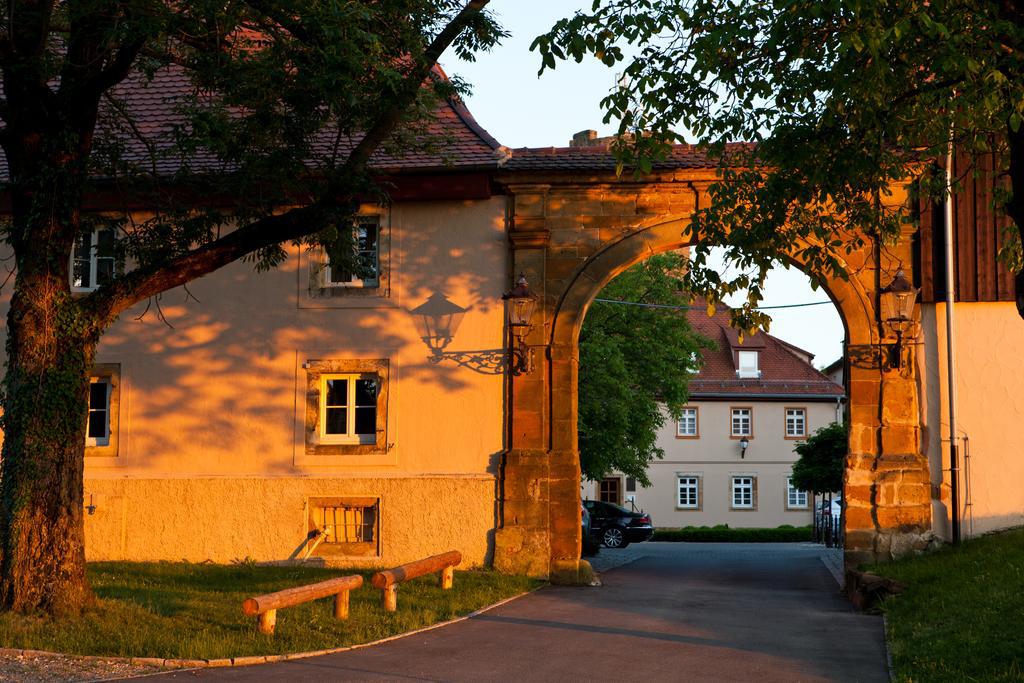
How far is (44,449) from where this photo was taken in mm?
12047

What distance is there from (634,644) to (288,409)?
8.99 m

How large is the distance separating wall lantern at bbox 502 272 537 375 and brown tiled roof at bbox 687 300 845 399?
3659 cm

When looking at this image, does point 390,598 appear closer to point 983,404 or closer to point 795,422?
point 983,404

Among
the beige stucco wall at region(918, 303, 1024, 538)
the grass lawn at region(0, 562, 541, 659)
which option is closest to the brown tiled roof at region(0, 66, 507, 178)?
the grass lawn at region(0, 562, 541, 659)

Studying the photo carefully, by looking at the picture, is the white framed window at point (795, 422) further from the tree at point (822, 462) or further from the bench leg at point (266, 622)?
the bench leg at point (266, 622)

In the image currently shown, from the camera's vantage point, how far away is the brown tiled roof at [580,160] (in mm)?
18453

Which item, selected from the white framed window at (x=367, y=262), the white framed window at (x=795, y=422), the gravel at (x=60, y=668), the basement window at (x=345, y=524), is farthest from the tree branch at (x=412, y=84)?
the white framed window at (x=795, y=422)

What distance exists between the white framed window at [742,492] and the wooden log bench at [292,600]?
143 feet

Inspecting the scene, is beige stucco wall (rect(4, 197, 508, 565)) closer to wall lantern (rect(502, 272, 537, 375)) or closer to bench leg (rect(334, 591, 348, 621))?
wall lantern (rect(502, 272, 537, 375))

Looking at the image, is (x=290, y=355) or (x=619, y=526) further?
(x=619, y=526)

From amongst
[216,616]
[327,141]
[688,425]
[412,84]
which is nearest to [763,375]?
[688,425]

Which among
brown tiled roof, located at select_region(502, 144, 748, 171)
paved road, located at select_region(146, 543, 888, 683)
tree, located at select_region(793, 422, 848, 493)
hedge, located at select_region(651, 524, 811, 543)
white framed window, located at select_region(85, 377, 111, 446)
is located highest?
brown tiled roof, located at select_region(502, 144, 748, 171)

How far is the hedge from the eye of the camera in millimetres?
48750

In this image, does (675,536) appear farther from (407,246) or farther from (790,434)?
(407,246)
